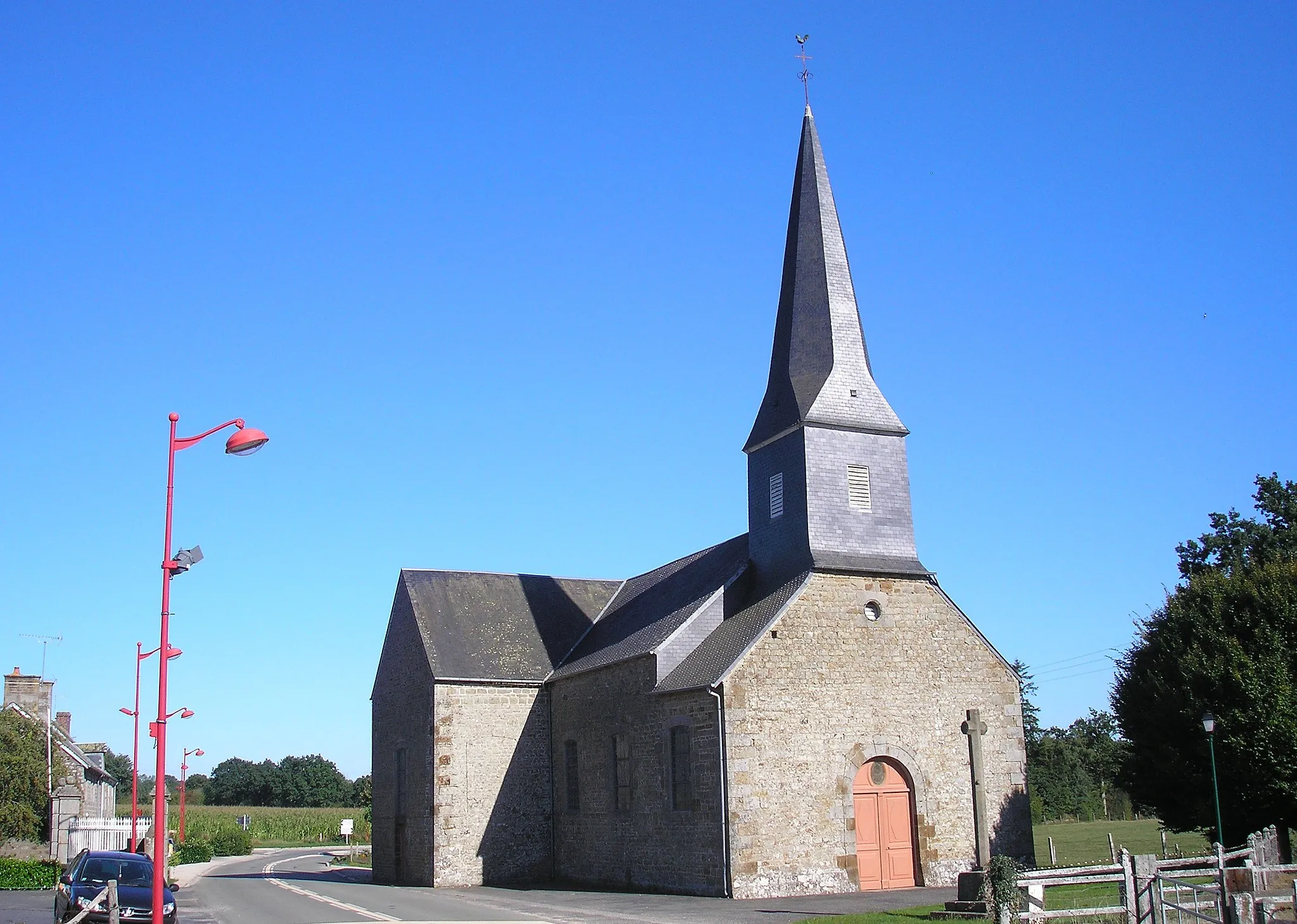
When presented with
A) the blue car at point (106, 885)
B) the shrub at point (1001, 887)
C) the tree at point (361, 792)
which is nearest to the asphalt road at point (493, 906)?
the blue car at point (106, 885)

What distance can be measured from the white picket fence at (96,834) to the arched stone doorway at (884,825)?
24.3 m

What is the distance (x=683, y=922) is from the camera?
1717cm

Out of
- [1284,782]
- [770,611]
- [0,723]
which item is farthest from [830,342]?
[0,723]

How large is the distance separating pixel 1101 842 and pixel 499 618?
2154 centimetres

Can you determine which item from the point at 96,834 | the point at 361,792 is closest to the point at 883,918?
the point at 96,834

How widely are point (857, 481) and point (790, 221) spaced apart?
7085 mm

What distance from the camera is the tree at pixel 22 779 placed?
116 feet

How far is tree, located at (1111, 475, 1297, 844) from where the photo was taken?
22500 millimetres

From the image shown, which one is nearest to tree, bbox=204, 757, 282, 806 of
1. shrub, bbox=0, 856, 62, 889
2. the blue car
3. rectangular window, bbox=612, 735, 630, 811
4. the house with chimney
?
the house with chimney

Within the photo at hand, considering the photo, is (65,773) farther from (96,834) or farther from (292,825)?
(292,825)

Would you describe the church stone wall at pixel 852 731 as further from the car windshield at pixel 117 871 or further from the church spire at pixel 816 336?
the car windshield at pixel 117 871

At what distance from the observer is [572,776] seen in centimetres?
2912

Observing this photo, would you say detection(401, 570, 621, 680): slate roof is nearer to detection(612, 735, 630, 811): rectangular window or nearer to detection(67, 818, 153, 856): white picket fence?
detection(612, 735, 630, 811): rectangular window

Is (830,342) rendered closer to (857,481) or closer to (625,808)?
(857,481)
